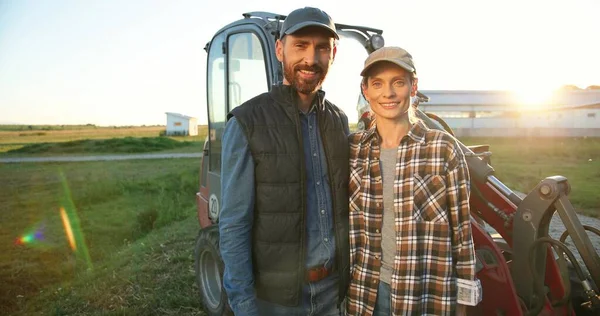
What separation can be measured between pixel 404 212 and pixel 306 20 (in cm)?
91

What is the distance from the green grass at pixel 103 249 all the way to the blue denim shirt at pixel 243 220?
2681 millimetres

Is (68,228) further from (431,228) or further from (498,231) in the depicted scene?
(431,228)

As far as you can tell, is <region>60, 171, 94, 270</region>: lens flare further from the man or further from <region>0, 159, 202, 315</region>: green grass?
the man

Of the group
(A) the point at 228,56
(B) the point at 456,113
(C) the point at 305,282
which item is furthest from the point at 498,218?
(B) the point at 456,113

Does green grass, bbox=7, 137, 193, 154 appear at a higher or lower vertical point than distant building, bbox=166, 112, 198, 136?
lower

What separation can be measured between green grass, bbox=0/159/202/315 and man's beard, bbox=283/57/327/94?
307 centimetres

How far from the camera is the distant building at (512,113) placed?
31.4 m

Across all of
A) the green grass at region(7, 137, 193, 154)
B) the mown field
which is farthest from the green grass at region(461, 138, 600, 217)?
the green grass at region(7, 137, 193, 154)

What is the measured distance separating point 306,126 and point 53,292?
186 inches

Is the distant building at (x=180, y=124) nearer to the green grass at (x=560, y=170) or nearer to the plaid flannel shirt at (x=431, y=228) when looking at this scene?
the green grass at (x=560, y=170)

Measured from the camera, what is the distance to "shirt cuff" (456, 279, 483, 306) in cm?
186

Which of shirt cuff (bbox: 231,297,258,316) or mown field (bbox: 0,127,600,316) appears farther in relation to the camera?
mown field (bbox: 0,127,600,316)

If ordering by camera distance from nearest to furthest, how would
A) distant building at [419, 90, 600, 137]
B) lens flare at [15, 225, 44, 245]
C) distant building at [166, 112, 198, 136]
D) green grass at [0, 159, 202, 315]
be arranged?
green grass at [0, 159, 202, 315], lens flare at [15, 225, 44, 245], distant building at [419, 90, 600, 137], distant building at [166, 112, 198, 136]

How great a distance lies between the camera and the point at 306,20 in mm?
1905
